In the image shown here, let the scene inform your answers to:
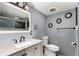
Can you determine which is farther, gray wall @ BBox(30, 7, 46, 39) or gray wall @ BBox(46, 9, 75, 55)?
gray wall @ BBox(46, 9, 75, 55)

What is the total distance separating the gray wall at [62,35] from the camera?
6.91ft

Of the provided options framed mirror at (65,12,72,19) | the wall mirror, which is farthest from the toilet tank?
framed mirror at (65,12,72,19)

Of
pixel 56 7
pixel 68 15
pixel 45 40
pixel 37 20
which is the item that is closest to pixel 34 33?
pixel 37 20

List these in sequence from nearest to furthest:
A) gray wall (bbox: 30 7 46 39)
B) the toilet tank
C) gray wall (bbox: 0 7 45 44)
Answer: gray wall (bbox: 0 7 45 44) < gray wall (bbox: 30 7 46 39) < the toilet tank

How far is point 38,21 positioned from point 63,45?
1.37 metres

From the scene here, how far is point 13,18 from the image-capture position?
1.22 meters

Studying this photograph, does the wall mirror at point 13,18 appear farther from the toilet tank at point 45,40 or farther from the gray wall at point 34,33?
the toilet tank at point 45,40

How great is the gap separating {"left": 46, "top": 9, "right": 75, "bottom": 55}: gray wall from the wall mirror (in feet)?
2.94

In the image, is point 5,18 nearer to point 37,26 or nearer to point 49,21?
point 37,26

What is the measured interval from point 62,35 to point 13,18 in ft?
5.96

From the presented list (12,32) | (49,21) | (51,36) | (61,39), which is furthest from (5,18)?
(61,39)

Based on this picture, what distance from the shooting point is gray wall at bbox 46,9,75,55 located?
2.10 meters

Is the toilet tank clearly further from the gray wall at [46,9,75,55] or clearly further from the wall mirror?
the wall mirror

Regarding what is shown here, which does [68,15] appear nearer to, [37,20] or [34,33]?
[37,20]
